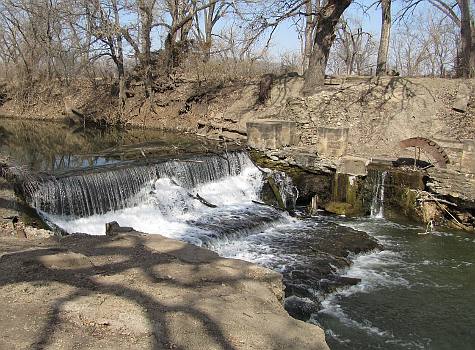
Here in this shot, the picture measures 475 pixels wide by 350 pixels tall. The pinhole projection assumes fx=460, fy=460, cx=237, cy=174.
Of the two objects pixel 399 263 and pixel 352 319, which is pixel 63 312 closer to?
pixel 352 319

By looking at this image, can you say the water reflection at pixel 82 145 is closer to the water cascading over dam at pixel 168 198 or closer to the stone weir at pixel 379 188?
the water cascading over dam at pixel 168 198

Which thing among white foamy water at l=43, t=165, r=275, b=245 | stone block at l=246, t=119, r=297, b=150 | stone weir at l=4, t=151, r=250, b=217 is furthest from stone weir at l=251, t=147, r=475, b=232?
stone weir at l=4, t=151, r=250, b=217

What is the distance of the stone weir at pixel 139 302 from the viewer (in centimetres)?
367

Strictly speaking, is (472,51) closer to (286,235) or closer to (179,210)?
(286,235)

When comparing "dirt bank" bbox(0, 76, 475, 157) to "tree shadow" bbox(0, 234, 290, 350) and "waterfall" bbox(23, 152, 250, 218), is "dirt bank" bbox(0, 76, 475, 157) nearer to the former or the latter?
"waterfall" bbox(23, 152, 250, 218)

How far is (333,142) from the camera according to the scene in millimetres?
13172

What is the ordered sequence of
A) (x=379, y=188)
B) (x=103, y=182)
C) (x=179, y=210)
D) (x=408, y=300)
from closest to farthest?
(x=408, y=300) < (x=103, y=182) < (x=179, y=210) < (x=379, y=188)

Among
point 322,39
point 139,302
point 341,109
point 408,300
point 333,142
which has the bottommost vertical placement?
point 408,300

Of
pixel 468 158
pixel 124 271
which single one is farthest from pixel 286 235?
pixel 124 271

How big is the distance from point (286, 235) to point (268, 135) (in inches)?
190

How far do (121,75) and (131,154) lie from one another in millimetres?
11390

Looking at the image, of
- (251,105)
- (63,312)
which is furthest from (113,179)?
(251,105)

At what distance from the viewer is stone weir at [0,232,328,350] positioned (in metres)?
3.67

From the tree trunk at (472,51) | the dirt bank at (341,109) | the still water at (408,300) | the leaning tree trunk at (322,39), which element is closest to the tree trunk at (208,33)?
the dirt bank at (341,109)
